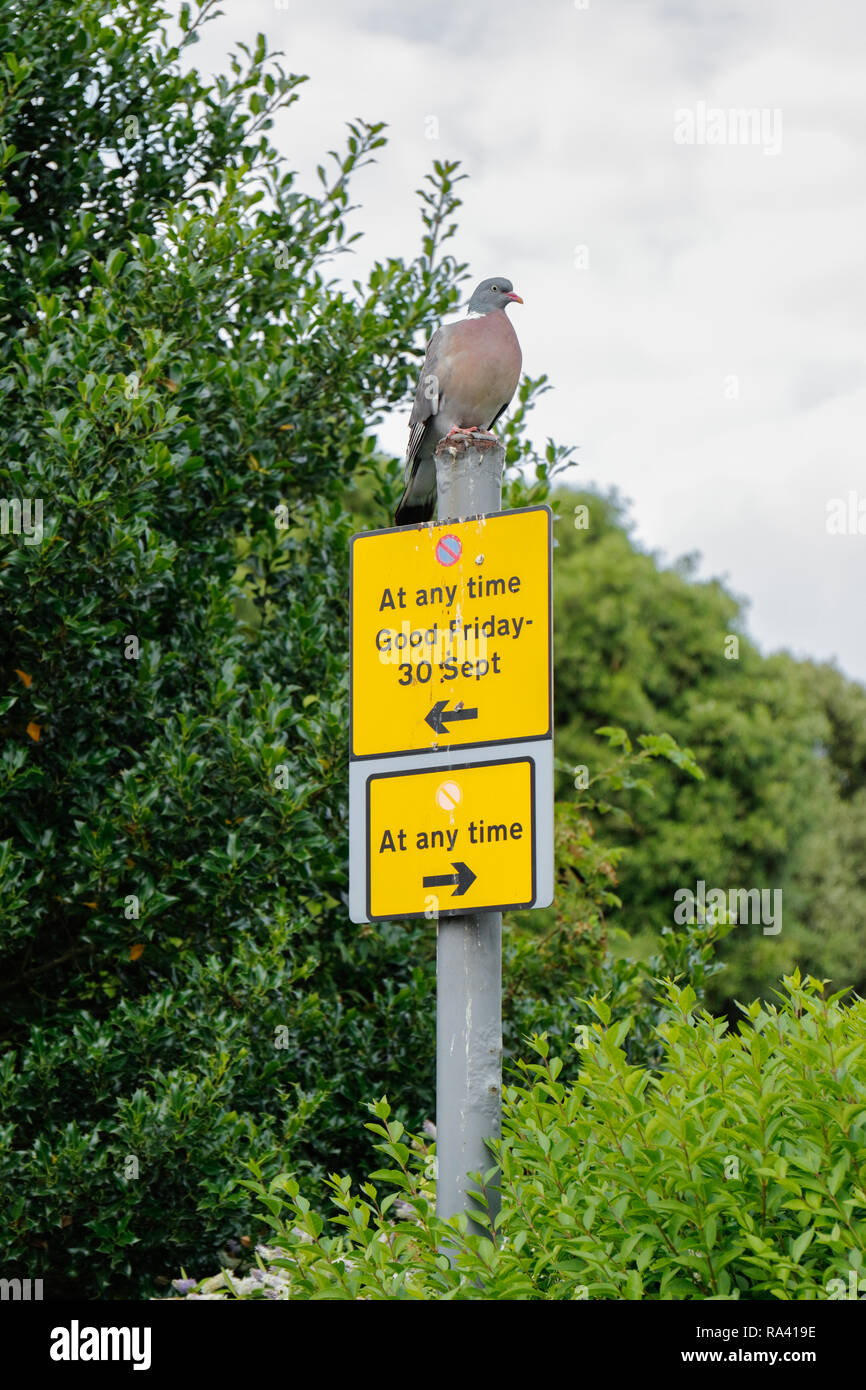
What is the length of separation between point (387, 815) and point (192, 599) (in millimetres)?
3110

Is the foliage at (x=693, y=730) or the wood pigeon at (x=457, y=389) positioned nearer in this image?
the wood pigeon at (x=457, y=389)

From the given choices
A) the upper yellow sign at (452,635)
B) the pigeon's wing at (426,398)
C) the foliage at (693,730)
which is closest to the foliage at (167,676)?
the pigeon's wing at (426,398)

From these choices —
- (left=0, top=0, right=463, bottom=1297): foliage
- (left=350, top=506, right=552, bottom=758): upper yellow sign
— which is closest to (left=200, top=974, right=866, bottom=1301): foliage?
(left=350, top=506, right=552, bottom=758): upper yellow sign

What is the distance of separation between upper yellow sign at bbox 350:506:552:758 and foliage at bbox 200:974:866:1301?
0.90m

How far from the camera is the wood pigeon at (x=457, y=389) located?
4941 millimetres

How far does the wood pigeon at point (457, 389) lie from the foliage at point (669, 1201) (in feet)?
7.48

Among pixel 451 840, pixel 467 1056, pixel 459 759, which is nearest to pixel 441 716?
pixel 459 759

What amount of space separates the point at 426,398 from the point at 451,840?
214cm

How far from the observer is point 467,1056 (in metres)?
3.52
